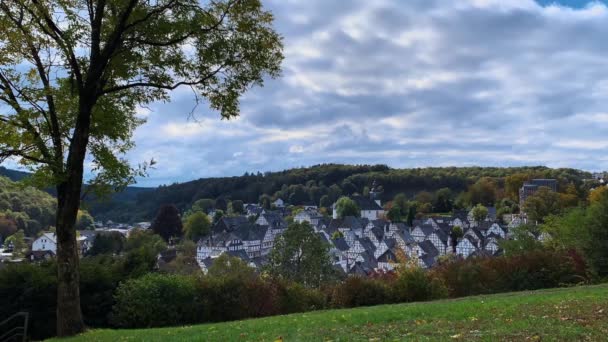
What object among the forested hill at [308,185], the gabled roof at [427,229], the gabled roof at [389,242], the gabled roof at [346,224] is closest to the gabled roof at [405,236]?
the gabled roof at [427,229]

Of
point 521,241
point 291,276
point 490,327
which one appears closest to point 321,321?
point 490,327

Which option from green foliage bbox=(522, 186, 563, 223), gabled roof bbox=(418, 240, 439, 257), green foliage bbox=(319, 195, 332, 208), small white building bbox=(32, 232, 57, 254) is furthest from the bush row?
green foliage bbox=(319, 195, 332, 208)

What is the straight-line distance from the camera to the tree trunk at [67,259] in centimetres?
1113

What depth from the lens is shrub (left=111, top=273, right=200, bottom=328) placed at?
14.2 meters

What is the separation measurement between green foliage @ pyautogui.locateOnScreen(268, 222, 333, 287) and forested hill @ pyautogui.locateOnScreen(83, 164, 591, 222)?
382 feet

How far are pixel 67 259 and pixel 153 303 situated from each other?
367 centimetres

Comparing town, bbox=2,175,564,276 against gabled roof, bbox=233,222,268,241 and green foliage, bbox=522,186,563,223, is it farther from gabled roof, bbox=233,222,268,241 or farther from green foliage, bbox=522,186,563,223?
green foliage, bbox=522,186,563,223

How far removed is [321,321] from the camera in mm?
10328

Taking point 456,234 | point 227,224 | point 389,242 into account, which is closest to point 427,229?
point 456,234

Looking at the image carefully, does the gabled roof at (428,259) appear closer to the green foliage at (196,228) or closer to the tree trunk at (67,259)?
the green foliage at (196,228)

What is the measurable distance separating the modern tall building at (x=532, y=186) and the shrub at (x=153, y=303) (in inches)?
3622

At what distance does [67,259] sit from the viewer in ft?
36.6

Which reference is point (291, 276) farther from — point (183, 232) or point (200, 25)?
point (183, 232)

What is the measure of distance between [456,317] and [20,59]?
35.0ft
